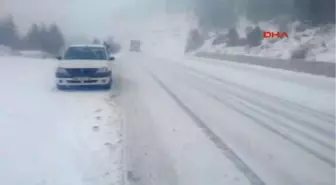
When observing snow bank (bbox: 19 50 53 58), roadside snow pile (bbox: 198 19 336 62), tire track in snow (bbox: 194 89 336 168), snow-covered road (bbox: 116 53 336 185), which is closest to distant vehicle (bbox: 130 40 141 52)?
snow-covered road (bbox: 116 53 336 185)

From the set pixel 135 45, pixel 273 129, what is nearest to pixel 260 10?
pixel 135 45

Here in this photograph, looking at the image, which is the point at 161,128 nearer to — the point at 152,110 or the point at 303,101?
the point at 152,110

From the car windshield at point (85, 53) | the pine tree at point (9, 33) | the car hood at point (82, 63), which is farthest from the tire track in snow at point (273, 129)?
the pine tree at point (9, 33)

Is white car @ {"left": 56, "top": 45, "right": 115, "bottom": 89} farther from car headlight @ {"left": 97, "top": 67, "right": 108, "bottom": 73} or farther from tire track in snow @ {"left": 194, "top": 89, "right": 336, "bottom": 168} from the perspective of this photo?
tire track in snow @ {"left": 194, "top": 89, "right": 336, "bottom": 168}

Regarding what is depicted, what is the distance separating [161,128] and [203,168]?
7.10ft

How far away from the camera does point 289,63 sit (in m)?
15.6

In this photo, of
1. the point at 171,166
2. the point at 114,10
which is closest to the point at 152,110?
the point at 114,10

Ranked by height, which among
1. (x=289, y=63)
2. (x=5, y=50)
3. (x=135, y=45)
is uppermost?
(x=135, y=45)

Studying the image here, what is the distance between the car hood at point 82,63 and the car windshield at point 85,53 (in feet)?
0.62

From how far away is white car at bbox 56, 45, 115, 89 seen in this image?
36.6 ft

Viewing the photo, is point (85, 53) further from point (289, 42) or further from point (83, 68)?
point (289, 42)

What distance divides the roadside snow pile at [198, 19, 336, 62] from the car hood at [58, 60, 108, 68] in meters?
4.87

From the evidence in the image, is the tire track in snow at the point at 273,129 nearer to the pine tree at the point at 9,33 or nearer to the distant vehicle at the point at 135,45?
the distant vehicle at the point at 135,45

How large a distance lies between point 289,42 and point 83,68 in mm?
7214
